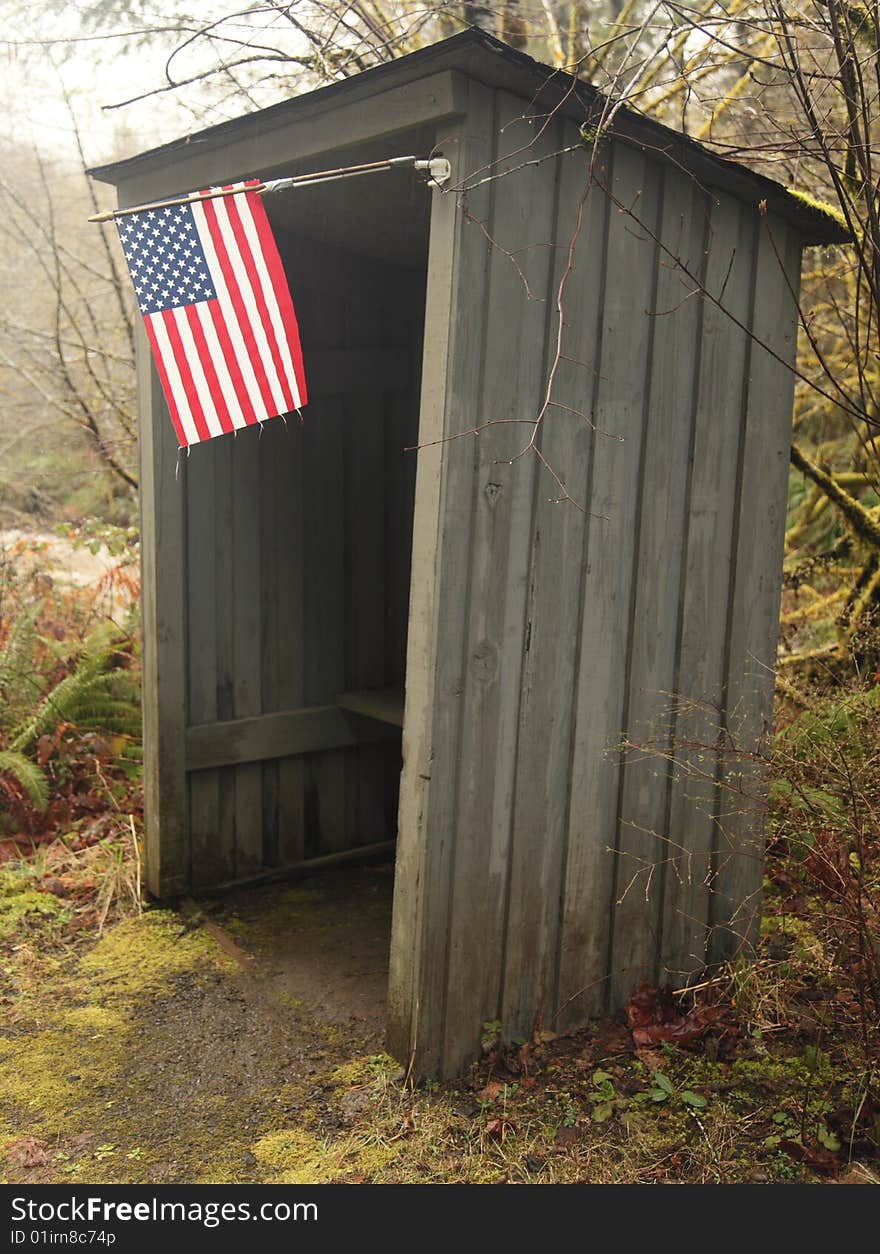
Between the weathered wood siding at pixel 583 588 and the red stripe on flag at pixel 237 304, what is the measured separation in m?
0.58

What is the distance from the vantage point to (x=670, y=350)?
3303 mm

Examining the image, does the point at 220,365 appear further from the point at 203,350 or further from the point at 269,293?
the point at 269,293

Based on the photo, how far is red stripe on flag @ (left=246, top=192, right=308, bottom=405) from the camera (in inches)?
121

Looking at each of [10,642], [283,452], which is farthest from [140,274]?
[10,642]

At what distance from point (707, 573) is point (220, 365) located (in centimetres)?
171

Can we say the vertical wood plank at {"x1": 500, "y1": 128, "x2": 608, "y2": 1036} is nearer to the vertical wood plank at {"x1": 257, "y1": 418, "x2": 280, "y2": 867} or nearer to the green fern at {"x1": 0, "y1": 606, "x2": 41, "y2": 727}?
the vertical wood plank at {"x1": 257, "y1": 418, "x2": 280, "y2": 867}

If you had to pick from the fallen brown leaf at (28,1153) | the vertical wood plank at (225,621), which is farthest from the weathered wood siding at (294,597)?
the fallen brown leaf at (28,1153)

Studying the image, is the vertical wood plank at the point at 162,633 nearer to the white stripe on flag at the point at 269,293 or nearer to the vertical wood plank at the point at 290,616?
the vertical wood plank at the point at 290,616

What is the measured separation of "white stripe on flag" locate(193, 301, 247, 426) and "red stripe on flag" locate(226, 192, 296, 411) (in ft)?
0.47

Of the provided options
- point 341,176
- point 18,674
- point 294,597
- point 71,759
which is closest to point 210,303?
point 341,176

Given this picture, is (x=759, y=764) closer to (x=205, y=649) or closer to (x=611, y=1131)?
(x=611, y=1131)

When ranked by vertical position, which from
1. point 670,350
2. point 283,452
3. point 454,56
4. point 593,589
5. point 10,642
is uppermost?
point 454,56

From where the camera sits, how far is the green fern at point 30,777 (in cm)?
500
